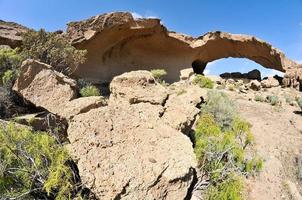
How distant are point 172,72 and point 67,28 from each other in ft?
21.6

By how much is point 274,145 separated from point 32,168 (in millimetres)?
7567

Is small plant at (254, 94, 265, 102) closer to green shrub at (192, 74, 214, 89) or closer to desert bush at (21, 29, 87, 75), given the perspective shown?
green shrub at (192, 74, 214, 89)

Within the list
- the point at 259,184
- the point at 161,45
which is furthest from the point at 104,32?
the point at 259,184

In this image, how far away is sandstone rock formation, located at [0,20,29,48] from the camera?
1212 cm

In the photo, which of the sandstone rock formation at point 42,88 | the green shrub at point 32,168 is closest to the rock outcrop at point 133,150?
the green shrub at point 32,168

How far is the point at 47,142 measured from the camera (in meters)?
5.21

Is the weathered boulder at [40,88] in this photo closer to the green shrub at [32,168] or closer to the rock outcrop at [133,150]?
the rock outcrop at [133,150]

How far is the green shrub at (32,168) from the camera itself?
15.3 ft

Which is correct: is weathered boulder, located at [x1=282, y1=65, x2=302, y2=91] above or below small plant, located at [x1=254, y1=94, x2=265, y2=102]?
above

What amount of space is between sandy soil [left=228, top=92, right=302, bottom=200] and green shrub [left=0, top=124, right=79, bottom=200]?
435 cm

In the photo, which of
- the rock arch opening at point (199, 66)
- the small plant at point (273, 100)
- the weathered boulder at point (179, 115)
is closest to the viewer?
the weathered boulder at point (179, 115)

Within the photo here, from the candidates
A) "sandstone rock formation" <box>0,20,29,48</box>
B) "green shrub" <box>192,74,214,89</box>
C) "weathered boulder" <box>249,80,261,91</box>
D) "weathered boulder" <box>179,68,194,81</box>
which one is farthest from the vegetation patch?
"weathered boulder" <box>249,80,261,91</box>

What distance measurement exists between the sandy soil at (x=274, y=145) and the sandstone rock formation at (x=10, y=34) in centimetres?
868

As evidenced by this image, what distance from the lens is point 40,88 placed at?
897cm
